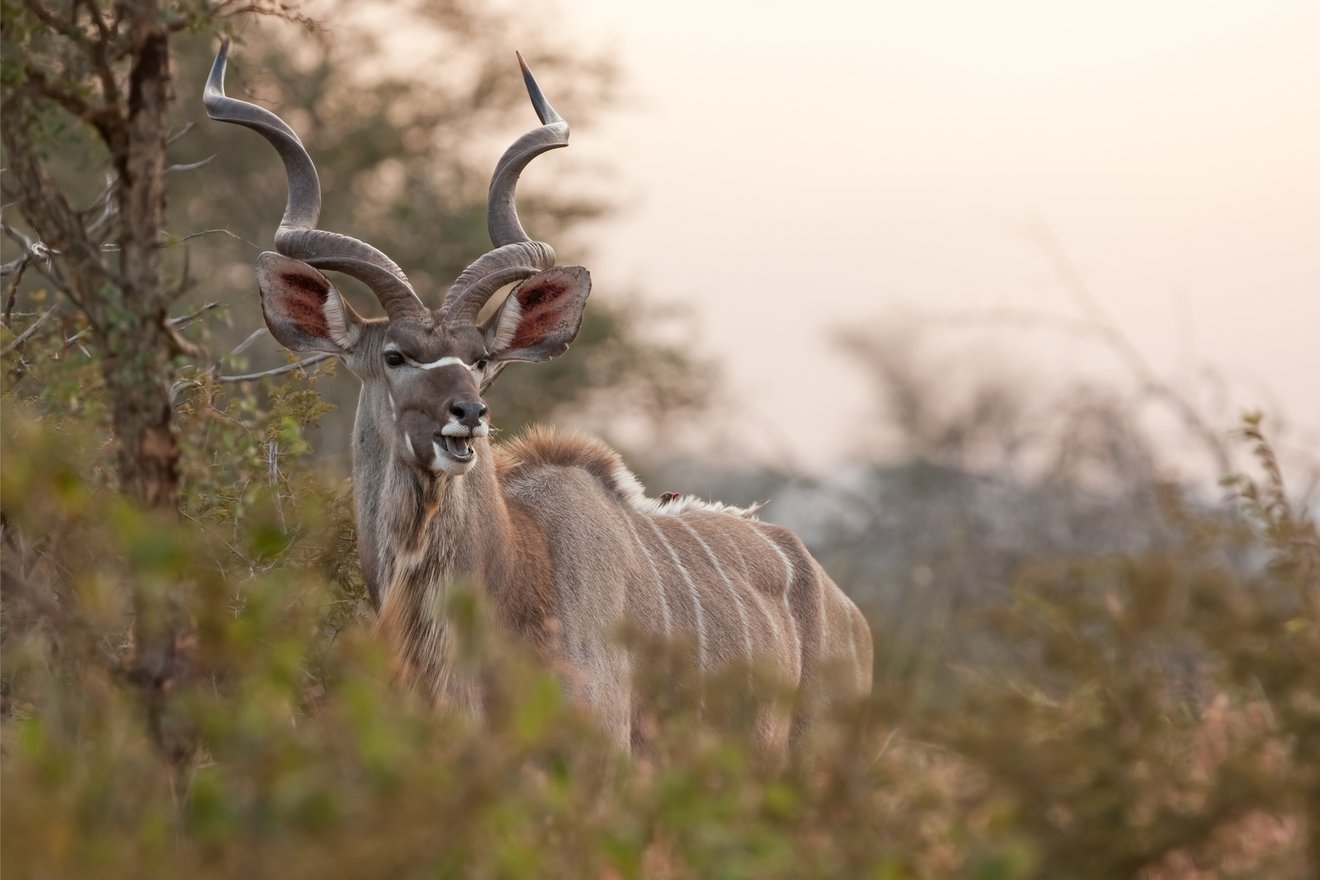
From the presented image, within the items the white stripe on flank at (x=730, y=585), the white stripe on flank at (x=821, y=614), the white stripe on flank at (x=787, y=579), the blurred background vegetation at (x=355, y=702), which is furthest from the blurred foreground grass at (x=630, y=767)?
the white stripe on flank at (x=821, y=614)

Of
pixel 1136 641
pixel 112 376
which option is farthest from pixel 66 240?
pixel 1136 641

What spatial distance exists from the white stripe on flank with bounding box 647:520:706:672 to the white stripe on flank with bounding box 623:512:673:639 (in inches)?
5.0

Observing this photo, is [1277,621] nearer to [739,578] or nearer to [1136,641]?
[1136,641]

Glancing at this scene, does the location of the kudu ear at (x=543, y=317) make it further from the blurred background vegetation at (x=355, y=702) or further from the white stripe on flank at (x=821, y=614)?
the white stripe on flank at (x=821, y=614)

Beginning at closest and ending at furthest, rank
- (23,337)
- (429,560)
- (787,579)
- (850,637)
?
(23,337) < (429,560) < (787,579) < (850,637)

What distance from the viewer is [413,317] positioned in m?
4.89

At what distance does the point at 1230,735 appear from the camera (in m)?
3.09

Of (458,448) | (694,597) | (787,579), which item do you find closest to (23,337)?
(458,448)

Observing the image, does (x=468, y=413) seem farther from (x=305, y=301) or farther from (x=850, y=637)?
(x=850, y=637)

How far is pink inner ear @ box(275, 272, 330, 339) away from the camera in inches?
196

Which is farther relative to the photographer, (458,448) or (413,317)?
(413,317)

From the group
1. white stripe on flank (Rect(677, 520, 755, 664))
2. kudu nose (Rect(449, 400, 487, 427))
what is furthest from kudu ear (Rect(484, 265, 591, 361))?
white stripe on flank (Rect(677, 520, 755, 664))

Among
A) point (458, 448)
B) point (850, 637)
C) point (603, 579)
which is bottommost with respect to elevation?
point (850, 637)

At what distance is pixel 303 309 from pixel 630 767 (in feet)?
8.77
